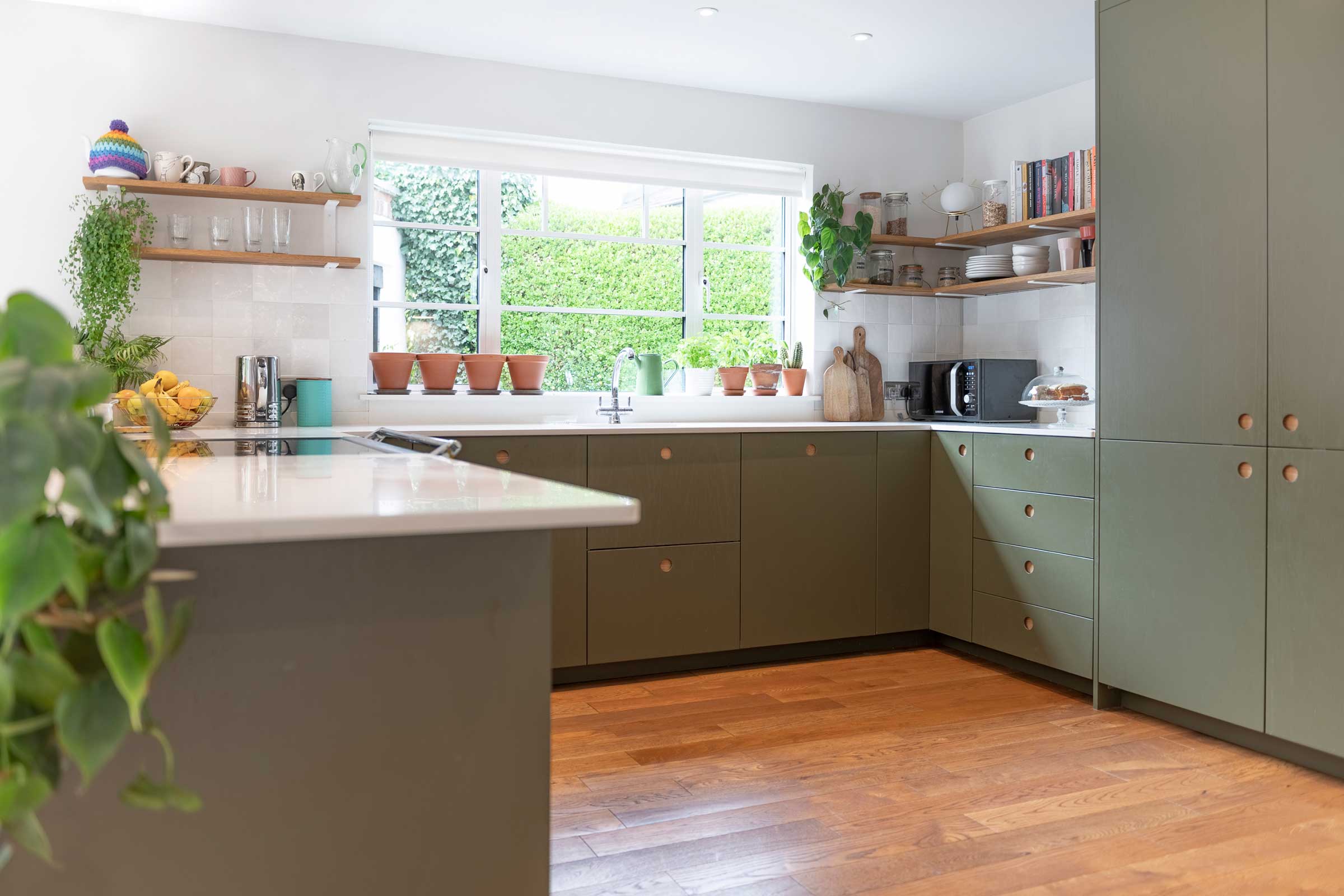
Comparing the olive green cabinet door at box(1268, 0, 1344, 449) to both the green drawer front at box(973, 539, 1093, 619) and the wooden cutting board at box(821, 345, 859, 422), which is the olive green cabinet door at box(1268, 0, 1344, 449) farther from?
the wooden cutting board at box(821, 345, 859, 422)

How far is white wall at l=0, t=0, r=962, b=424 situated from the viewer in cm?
351

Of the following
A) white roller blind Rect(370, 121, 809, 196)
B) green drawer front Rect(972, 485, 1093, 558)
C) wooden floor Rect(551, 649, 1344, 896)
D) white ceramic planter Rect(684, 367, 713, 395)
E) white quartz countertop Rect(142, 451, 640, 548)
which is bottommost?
wooden floor Rect(551, 649, 1344, 896)

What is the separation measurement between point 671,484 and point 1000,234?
1.84 metres

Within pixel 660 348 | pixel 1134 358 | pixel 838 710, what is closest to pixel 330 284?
pixel 660 348

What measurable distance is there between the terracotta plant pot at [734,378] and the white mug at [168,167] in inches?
85.0

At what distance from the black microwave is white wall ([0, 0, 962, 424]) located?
4.75ft

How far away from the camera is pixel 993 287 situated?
442 centimetres

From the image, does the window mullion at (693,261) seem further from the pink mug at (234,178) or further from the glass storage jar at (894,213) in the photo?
the pink mug at (234,178)

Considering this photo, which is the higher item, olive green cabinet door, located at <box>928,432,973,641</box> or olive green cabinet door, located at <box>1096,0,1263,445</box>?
olive green cabinet door, located at <box>1096,0,1263,445</box>

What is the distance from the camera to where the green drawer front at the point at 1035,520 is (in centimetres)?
340

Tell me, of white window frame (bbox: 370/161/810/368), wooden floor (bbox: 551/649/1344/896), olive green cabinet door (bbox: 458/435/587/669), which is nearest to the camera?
wooden floor (bbox: 551/649/1344/896)

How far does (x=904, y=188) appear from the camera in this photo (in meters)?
4.83

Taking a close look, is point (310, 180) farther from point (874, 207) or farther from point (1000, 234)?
point (1000, 234)

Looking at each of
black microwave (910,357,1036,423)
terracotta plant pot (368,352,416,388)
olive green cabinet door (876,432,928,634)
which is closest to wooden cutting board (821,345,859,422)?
black microwave (910,357,1036,423)
